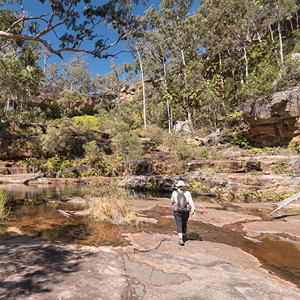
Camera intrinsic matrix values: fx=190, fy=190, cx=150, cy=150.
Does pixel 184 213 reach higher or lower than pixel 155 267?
higher

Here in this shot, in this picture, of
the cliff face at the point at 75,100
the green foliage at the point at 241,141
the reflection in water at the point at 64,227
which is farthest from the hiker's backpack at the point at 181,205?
the cliff face at the point at 75,100

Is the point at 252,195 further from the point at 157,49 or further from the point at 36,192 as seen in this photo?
the point at 157,49

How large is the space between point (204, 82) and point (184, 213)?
23.5 metres

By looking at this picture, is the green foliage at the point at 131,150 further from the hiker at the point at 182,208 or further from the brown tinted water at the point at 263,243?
the hiker at the point at 182,208

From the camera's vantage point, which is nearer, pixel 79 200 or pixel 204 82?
pixel 79 200

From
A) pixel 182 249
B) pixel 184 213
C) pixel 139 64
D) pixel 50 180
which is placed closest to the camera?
pixel 182 249

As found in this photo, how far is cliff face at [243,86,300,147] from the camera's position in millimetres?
14852

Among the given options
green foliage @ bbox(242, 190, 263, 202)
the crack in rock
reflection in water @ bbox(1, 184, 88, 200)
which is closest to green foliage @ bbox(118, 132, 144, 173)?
reflection in water @ bbox(1, 184, 88, 200)

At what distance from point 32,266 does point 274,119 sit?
62.0 ft

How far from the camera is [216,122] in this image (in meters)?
24.8

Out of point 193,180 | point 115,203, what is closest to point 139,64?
point 193,180

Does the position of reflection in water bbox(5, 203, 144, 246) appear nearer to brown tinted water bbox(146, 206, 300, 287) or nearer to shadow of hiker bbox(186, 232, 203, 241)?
brown tinted water bbox(146, 206, 300, 287)

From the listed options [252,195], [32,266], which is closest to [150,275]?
[32,266]

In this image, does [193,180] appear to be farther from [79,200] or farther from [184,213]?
[184,213]
